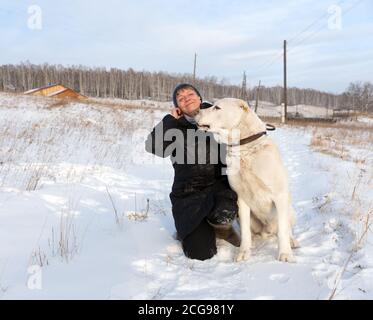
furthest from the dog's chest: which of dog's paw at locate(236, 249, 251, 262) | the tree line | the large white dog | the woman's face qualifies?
the tree line

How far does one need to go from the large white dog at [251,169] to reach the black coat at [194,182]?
21cm

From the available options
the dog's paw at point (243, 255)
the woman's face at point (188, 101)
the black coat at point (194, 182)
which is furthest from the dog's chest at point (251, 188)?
the woman's face at point (188, 101)

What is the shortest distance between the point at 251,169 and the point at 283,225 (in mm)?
530

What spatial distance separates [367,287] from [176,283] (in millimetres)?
1191

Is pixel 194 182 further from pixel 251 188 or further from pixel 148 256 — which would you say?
pixel 148 256

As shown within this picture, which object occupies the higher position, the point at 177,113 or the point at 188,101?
the point at 188,101

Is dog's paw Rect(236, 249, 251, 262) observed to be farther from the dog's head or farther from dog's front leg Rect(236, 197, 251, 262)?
the dog's head

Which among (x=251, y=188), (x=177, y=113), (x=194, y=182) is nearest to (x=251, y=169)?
(x=251, y=188)

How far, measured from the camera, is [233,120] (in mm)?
2988

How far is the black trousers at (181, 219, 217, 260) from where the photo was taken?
9.75ft

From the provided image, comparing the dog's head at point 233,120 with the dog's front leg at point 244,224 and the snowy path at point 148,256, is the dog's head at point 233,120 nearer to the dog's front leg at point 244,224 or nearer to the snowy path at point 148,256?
the dog's front leg at point 244,224

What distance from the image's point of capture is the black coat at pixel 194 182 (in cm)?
311

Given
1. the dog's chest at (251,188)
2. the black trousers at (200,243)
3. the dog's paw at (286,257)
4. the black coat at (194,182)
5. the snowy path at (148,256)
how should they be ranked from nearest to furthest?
the snowy path at (148,256) < the dog's paw at (286,257) < the dog's chest at (251,188) < the black trousers at (200,243) < the black coat at (194,182)

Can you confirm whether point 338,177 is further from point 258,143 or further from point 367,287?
point 367,287
